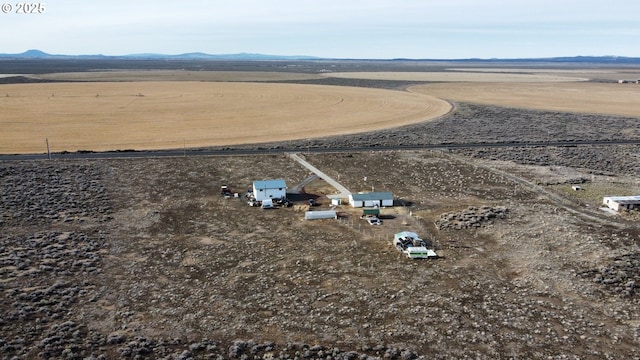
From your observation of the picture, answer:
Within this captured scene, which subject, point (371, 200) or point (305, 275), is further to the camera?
point (371, 200)

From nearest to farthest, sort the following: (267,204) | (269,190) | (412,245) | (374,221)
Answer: (412,245)
(374,221)
(267,204)
(269,190)

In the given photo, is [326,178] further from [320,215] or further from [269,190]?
[320,215]

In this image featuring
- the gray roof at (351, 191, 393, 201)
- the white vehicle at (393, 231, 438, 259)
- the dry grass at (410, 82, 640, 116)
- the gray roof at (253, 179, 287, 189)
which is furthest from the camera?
the dry grass at (410, 82, 640, 116)

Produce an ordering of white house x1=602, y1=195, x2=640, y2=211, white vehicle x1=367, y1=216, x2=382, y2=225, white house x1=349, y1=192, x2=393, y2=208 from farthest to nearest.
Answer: white house x1=349, y1=192, x2=393, y2=208 < white house x1=602, y1=195, x2=640, y2=211 < white vehicle x1=367, y1=216, x2=382, y2=225

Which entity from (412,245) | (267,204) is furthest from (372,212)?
(267,204)

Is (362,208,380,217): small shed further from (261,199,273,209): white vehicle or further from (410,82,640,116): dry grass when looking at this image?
(410,82,640,116): dry grass

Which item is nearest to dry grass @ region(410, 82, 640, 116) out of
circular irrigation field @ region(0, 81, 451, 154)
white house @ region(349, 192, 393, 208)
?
circular irrigation field @ region(0, 81, 451, 154)
